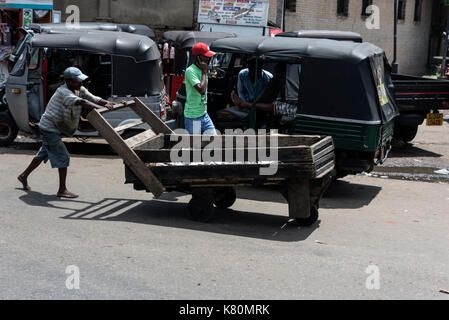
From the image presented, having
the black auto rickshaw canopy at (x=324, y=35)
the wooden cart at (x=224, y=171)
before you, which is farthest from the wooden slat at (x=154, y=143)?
the black auto rickshaw canopy at (x=324, y=35)

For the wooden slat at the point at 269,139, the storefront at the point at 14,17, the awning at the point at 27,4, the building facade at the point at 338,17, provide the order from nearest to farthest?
1. the wooden slat at the point at 269,139
2. the awning at the point at 27,4
3. the storefront at the point at 14,17
4. the building facade at the point at 338,17

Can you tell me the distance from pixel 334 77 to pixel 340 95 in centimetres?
26

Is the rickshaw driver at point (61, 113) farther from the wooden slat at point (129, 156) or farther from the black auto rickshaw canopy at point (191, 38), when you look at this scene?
the black auto rickshaw canopy at point (191, 38)

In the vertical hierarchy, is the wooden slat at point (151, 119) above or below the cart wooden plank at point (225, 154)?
above

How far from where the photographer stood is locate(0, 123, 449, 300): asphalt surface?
5.45 metres

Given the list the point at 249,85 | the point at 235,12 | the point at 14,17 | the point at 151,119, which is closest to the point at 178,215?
the point at 151,119

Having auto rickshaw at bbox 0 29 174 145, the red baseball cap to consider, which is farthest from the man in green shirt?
auto rickshaw at bbox 0 29 174 145

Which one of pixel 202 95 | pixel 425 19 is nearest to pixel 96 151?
pixel 202 95

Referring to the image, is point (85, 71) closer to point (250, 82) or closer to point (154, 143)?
point (250, 82)

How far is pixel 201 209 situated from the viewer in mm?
7590

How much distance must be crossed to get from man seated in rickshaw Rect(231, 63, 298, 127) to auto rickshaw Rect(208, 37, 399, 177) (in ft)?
0.31

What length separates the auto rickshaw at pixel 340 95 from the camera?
28.3 feet

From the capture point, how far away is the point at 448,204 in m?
9.16

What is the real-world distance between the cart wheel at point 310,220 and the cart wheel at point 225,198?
109cm
